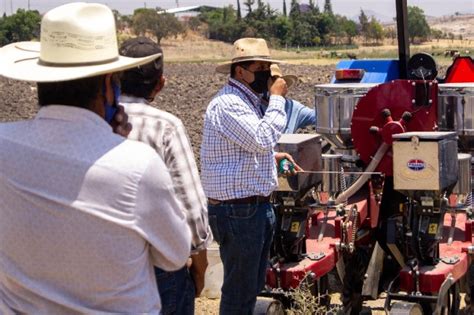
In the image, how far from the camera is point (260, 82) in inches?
219

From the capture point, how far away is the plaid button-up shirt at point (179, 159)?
12.6ft

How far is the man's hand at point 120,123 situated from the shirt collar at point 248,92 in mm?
1814

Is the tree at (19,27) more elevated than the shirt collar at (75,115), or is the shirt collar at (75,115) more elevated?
the tree at (19,27)

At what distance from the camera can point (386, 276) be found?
7.00 m

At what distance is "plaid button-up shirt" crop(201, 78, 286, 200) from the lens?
5.18 metres

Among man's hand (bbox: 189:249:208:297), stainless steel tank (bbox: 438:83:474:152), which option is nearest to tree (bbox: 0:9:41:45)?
stainless steel tank (bbox: 438:83:474:152)

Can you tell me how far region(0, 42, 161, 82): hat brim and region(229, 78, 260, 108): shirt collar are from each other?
199 cm

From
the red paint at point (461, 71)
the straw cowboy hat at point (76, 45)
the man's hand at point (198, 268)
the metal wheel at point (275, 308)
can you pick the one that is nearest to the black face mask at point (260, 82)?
the metal wheel at point (275, 308)

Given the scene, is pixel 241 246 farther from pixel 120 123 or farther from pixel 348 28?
pixel 348 28

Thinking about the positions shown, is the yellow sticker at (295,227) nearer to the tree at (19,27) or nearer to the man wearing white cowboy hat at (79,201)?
the man wearing white cowboy hat at (79,201)

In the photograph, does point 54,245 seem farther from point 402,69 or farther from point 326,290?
point 402,69

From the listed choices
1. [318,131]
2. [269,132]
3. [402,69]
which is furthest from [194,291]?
[402,69]

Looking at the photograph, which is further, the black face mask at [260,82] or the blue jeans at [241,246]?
the black face mask at [260,82]

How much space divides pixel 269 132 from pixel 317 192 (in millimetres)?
1651
